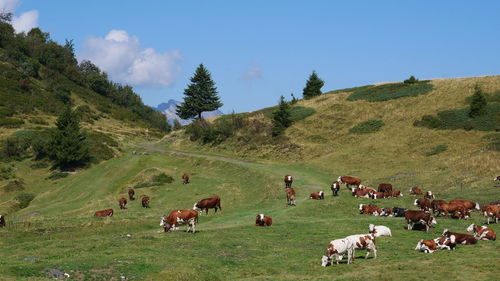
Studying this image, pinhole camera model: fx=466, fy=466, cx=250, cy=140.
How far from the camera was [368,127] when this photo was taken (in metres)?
78.2

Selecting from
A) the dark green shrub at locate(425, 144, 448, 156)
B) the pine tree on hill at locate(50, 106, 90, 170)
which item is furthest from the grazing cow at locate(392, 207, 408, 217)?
the pine tree on hill at locate(50, 106, 90, 170)

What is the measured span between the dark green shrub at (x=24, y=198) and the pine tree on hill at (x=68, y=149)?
14.2 m

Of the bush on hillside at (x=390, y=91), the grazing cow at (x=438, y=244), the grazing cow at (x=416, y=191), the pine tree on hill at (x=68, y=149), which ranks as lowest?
the grazing cow at (x=438, y=244)

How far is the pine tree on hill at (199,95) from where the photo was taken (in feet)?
363

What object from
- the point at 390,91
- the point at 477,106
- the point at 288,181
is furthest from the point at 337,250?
the point at 390,91

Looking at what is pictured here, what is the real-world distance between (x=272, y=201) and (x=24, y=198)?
120 ft

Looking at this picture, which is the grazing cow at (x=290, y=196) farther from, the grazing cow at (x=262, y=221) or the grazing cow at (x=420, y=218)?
the grazing cow at (x=420, y=218)

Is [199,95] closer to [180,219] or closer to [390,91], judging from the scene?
[390,91]

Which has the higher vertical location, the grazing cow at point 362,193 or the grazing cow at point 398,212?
the grazing cow at point 362,193

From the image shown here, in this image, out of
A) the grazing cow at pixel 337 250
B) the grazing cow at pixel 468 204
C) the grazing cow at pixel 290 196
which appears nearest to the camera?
the grazing cow at pixel 337 250

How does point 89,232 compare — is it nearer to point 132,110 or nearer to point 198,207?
point 198,207

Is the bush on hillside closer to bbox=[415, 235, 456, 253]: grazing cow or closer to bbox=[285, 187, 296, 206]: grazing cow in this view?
bbox=[285, 187, 296, 206]: grazing cow

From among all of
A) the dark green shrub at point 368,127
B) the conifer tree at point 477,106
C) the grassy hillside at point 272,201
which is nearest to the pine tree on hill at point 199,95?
the grassy hillside at point 272,201

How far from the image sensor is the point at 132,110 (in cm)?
17562
